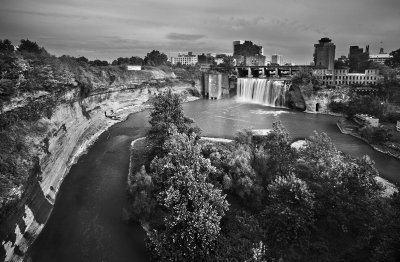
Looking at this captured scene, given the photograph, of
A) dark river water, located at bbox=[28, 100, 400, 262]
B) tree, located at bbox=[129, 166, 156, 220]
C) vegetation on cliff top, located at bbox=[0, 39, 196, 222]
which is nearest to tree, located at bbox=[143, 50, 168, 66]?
dark river water, located at bbox=[28, 100, 400, 262]

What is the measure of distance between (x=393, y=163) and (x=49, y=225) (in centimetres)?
4104

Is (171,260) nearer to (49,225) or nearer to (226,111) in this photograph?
(49,225)

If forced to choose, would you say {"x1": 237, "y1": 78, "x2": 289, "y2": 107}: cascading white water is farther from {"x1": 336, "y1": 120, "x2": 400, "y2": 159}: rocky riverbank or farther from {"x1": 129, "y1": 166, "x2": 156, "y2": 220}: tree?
{"x1": 129, "y1": 166, "x2": 156, "y2": 220}: tree

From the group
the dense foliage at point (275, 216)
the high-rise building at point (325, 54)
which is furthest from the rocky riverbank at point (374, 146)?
the high-rise building at point (325, 54)

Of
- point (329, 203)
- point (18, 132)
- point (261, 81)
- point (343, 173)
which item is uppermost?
point (261, 81)

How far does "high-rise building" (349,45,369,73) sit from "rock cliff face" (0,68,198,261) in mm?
75498

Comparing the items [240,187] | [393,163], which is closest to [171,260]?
[240,187]

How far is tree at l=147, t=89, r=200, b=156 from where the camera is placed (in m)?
32.1

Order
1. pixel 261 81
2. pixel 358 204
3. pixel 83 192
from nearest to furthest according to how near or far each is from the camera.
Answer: pixel 358 204 < pixel 83 192 < pixel 261 81

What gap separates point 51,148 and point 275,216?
79.0ft

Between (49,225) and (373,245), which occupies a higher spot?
(373,245)

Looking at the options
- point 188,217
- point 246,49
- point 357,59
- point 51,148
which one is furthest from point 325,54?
point 188,217

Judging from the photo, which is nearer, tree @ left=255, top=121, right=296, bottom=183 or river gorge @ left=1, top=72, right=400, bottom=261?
river gorge @ left=1, top=72, right=400, bottom=261

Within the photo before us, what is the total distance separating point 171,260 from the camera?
19.2 m
